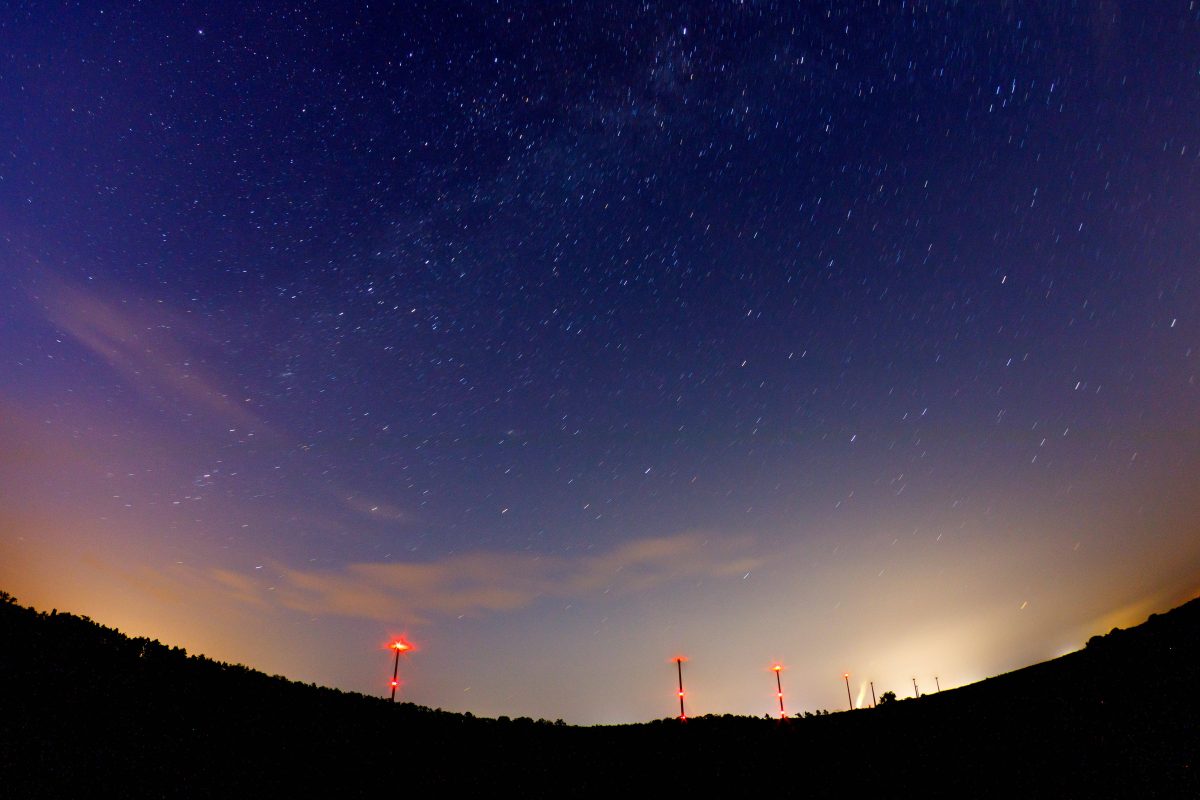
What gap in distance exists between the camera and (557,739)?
67.7 feet

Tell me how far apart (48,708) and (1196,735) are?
22.0m

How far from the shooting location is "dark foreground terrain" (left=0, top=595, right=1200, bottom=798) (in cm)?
1116

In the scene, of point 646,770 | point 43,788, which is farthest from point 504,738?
point 43,788

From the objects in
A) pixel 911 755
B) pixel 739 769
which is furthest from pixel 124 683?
pixel 911 755

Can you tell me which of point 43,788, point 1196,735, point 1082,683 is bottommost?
point 43,788

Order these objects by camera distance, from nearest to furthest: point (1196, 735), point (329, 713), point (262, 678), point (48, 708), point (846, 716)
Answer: point (1196, 735) < point (48, 708) < point (846, 716) < point (329, 713) < point (262, 678)

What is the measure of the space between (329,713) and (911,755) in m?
16.8

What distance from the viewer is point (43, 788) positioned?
11.8m

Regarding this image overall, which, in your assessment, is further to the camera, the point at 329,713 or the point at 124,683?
the point at 329,713

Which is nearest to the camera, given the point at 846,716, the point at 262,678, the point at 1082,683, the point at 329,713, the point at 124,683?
the point at 1082,683

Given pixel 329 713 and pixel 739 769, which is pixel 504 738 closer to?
pixel 329 713

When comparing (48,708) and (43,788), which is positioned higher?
(48,708)

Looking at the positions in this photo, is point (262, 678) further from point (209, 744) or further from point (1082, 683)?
point (1082, 683)

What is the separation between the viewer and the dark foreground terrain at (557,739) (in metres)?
11.2
